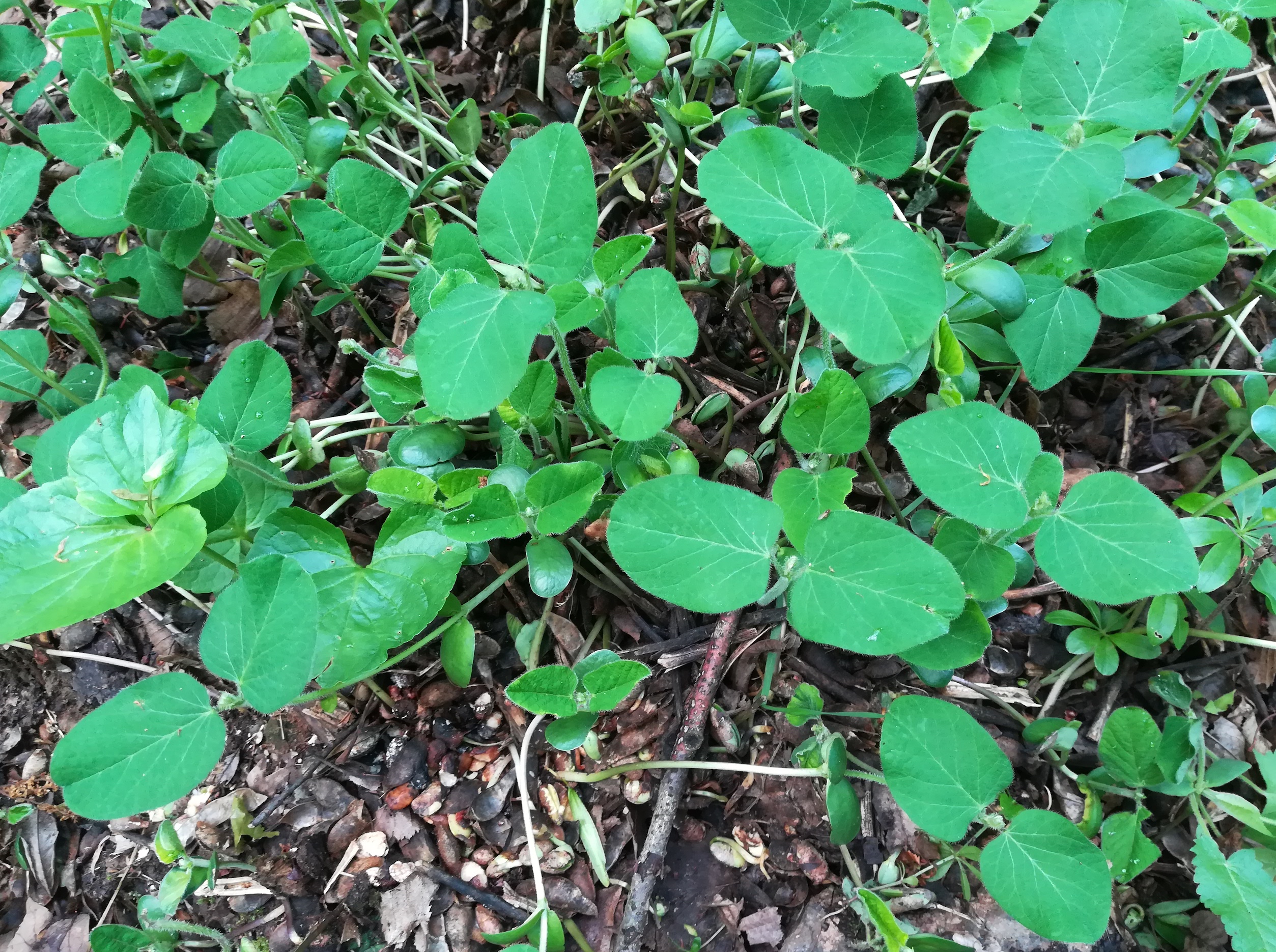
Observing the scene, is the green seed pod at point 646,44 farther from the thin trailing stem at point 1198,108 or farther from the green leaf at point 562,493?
the thin trailing stem at point 1198,108

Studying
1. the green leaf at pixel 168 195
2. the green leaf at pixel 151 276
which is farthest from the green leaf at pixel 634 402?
the green leaf at pixel 151 276

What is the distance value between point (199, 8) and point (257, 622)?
7.96 ft

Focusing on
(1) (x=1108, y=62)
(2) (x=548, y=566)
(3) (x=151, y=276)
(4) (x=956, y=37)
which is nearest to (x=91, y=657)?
(3) (x=151, y=276)

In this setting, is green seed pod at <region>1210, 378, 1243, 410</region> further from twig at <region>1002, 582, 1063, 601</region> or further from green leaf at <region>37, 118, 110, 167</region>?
green leaf at <region>37, 118, 110, 167</region>

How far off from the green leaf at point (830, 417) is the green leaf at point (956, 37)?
0.77m

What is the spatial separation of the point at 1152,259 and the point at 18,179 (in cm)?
259

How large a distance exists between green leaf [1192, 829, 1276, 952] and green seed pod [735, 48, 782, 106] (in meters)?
1.94

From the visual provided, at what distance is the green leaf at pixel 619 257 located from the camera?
56.5 inches

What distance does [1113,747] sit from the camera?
146cm

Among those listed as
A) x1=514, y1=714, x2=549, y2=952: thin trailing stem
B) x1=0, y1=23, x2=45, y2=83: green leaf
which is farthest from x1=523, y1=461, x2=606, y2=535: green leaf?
x1=0, y1=23, x2=45, y2=83: green leaf

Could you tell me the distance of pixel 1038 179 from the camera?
4.29ft

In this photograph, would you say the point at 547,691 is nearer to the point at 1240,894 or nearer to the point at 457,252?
the point at 457,252

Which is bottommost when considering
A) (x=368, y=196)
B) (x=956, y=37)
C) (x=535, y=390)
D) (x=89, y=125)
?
(x=535, y=390)

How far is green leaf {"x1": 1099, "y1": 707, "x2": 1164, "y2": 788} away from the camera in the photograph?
142 centimetres
